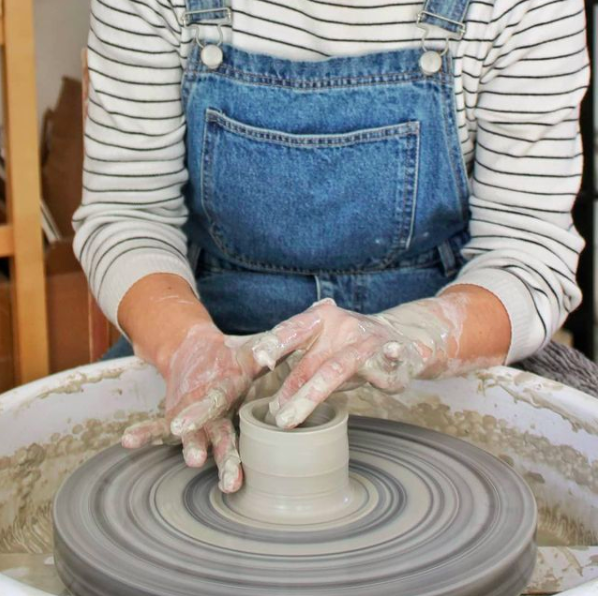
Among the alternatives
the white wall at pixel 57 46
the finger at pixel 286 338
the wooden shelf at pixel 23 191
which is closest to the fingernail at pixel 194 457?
the finger at pixel 286 338

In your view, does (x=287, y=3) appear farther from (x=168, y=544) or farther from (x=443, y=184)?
(x=168, y=544)

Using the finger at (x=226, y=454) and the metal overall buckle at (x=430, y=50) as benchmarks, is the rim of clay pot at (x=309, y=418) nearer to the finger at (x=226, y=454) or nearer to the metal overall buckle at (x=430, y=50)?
the finger at (x=226, y=454)

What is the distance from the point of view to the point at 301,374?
3.43 feet

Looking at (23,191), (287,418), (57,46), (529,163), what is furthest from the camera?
(57,46)

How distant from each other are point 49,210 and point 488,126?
2.99 ft

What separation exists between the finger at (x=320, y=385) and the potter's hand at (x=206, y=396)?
5cm

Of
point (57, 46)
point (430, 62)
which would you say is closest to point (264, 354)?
point (430, 62)

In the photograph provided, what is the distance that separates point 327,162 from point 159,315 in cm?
29

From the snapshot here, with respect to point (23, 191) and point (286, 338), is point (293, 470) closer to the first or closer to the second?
point (286, 338)

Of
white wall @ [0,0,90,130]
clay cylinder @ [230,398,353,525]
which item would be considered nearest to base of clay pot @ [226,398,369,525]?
clay cylinder @ [230,398,353,525]

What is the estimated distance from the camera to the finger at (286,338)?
1.02m

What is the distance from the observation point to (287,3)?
1366mm

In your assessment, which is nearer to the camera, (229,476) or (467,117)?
(229,476)

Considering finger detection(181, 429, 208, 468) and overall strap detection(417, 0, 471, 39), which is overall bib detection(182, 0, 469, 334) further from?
finger detection(181, 429, 208, 468)
